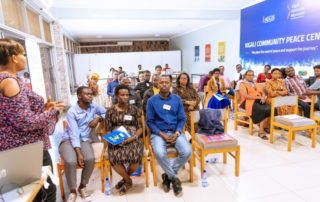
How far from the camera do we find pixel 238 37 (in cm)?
662

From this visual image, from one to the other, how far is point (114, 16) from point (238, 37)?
368 cm

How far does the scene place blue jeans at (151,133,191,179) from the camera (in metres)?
2.32

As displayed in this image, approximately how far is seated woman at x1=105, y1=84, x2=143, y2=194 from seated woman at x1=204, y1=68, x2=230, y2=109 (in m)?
1.76

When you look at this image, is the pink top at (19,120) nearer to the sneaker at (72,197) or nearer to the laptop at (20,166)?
the laptop at (20,166)

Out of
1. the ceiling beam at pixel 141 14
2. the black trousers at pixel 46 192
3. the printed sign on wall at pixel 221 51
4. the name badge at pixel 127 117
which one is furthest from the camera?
the printed sign on wall at pixel 221 51

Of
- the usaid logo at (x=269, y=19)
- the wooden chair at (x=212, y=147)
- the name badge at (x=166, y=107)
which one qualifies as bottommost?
the wooden chair at (x=212, y=147)

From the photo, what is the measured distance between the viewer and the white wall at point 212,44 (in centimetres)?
688

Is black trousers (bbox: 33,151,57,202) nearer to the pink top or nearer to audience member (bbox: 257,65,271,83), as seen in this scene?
the pink top

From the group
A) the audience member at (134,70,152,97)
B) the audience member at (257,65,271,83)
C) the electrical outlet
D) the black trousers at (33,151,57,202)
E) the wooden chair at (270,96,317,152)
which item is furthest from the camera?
the audience member at (257,65,271,83)

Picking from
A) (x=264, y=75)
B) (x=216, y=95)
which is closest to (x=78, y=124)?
(x=216, y=95)

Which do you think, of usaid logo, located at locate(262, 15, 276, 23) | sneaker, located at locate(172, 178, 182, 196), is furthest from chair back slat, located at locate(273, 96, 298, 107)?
usaid logo, located at locate(262, 15, 276, 23)

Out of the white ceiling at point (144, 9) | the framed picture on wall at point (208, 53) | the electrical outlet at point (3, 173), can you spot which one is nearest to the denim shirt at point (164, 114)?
the electrical outlet at point (3, 173)

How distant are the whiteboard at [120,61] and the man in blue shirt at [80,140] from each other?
8697mm

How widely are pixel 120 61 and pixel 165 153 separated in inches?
376
